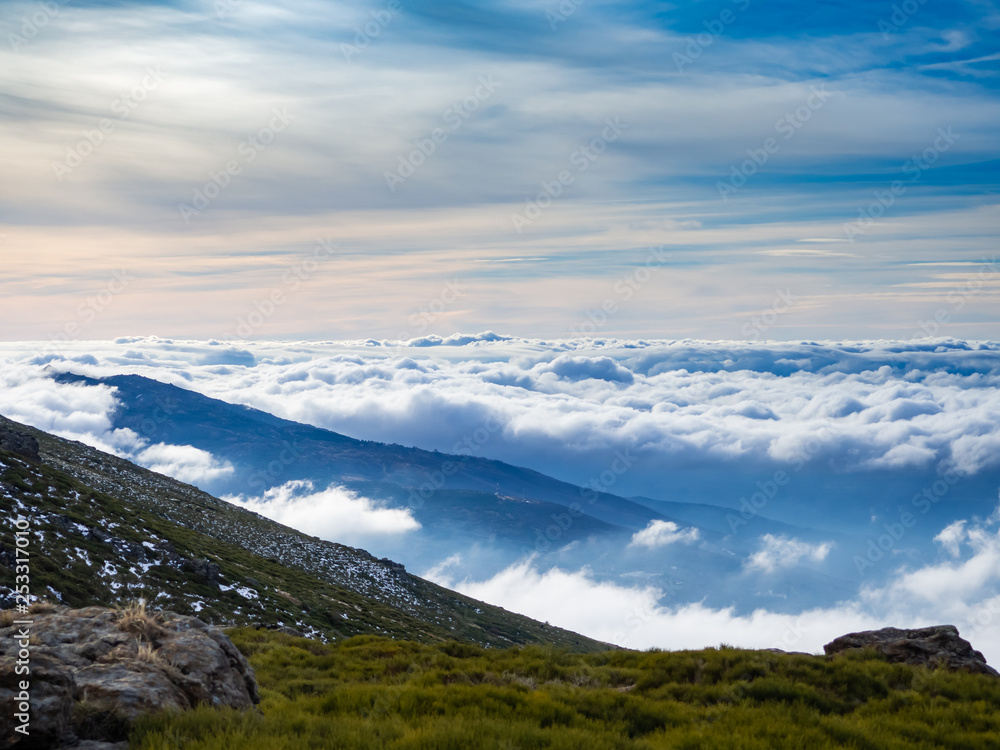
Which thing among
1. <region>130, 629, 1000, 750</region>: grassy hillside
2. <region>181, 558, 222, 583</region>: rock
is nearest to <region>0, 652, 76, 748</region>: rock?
<region>130, 629, 1000, 750</region>: grassy hillside

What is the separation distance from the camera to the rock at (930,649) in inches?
583

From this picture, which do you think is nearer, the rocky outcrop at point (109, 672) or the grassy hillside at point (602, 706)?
the rocky outcrop at point (109, 672)

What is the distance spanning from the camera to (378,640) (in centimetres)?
2192

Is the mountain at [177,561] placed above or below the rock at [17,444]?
below

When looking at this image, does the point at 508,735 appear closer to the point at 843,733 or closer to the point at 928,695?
the point at 843,733

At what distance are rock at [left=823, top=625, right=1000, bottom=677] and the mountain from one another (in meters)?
24.1

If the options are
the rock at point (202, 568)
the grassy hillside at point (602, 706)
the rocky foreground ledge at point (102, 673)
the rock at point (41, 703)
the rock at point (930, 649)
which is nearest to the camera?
the rock at point (41, 703)

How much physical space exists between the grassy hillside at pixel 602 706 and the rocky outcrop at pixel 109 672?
598 millimetres

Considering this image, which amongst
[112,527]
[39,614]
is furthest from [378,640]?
[112,527]

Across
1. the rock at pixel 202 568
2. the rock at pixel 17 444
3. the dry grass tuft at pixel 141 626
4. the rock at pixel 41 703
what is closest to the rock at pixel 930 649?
the dry grass tuft at pixel 141 626

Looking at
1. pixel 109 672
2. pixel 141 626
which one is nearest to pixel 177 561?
pixel 141 626

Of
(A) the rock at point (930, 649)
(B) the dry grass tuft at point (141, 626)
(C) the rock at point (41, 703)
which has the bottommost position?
(C) the rock at point (41, 703)

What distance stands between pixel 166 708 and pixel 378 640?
14.7m

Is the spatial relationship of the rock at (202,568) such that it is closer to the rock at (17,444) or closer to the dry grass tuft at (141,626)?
the rock at (17,444)
